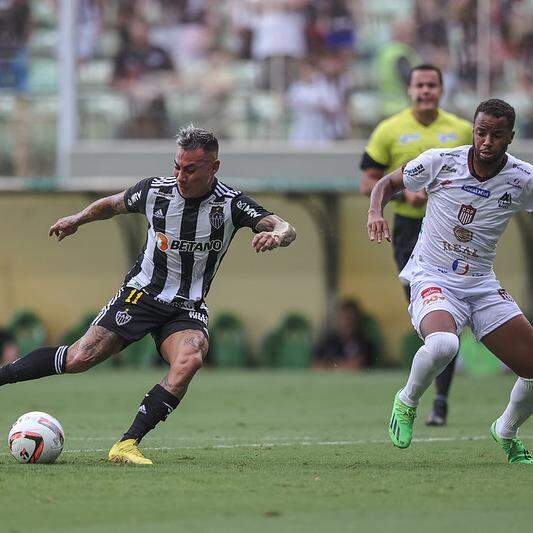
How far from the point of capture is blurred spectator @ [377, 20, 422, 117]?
20109 mm

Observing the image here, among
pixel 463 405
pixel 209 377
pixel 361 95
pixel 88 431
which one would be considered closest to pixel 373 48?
pixel 361 95

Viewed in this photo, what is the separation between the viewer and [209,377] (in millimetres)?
18000

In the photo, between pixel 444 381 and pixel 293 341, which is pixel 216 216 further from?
pixel 293 341

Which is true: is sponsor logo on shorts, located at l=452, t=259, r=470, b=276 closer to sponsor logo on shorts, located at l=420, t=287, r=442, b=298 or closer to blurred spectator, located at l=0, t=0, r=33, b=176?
sponsor logo on shorts, located at l=420, t=287, r=442, b=298

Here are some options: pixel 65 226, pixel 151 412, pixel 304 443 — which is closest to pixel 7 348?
pixel 304 443

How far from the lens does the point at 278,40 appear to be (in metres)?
21.3

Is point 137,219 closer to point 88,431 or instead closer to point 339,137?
point 339,137

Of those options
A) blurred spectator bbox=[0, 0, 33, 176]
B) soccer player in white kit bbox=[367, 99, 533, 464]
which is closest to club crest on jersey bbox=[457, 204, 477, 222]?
soccer player in white kit bbox=[367, 99, 533, 464]

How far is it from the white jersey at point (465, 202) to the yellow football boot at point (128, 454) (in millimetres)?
2100

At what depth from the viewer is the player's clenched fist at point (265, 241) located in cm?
730

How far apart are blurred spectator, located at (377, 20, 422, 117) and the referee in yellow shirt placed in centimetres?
925

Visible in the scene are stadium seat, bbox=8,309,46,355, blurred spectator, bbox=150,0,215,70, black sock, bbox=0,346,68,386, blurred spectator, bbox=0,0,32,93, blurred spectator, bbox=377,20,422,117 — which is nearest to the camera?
black sock, bbox=0,346,68,386

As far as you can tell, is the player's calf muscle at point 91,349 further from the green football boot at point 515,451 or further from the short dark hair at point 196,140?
the green football boot at point 515,451

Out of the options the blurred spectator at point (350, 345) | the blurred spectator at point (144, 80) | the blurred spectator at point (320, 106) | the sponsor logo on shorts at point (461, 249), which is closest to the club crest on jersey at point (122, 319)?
the sponsor logo on shorts at point (461, 249)
